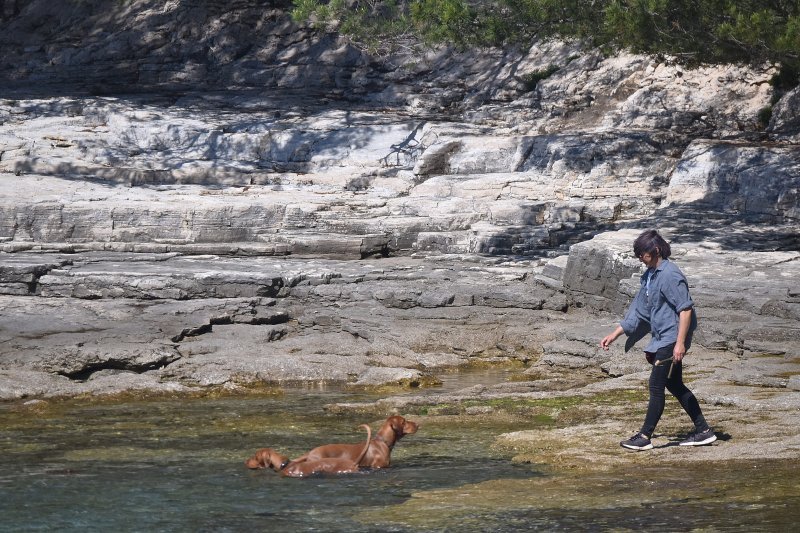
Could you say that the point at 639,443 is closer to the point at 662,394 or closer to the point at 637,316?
the point at 662,394

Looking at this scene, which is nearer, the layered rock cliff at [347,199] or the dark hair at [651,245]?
the dark hair at [651,245]

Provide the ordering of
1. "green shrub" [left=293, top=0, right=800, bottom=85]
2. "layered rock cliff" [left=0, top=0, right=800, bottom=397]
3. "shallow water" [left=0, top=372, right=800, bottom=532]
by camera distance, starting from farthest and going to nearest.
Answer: "layered rock cliff" [left=0, top=0, right=800, bottom=397], "green shrub" [left=293, top=0, right=800, bottom=85], "shallow water" [left=0, top=372, right=800, bottom=532]

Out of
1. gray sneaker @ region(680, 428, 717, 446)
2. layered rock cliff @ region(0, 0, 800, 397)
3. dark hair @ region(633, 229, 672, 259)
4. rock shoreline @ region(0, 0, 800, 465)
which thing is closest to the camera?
dark hair @ region(633, 229, 672, 259)

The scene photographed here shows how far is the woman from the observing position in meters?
7.18

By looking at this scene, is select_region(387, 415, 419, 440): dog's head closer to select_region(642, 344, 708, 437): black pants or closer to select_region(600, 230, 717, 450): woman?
select_region(600, 230, 717, 450): woman

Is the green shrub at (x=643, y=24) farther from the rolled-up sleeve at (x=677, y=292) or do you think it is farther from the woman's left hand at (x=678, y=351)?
the woman's left hand at (x=678, y=351)

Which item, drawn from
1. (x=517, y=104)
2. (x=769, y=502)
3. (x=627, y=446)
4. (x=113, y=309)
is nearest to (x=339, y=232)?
(x=113, y=309)

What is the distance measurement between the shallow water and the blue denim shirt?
850 millimetres

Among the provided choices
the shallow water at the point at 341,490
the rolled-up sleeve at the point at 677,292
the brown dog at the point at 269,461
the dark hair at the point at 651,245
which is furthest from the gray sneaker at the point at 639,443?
the brown dog at the point at 269,461

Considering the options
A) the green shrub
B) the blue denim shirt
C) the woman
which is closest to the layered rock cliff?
the green shrub

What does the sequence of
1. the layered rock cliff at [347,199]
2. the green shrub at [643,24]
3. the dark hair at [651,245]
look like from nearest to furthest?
the dark hair at [651,245] < the green shrub at [643,24] < the layered rock cliff at [347,199]

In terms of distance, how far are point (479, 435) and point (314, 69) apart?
17.5 metres

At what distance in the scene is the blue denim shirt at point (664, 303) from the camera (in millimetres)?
7172

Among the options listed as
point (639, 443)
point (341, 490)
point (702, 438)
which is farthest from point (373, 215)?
point (341, 490)
